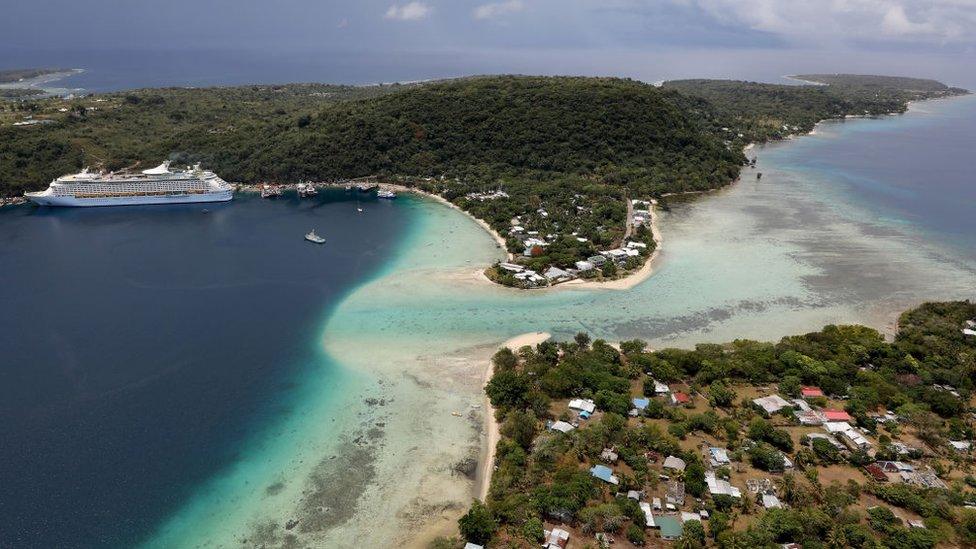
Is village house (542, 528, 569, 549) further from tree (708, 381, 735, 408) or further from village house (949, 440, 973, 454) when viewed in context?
village house (949, 440, 973, 454)

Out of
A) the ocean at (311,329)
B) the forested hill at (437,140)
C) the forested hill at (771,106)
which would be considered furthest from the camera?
the forested hill at (771,106)

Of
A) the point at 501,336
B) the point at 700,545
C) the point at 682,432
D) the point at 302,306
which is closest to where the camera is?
the point at 700,545

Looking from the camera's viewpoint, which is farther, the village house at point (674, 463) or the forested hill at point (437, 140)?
the forested hill at point (437, 140)

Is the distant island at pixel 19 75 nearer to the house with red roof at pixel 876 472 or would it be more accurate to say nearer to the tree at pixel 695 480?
the tree at pixel 695 480

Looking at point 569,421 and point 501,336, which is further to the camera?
point 501,336

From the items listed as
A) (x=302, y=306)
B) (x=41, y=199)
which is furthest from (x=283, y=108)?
(x=302, y=306)

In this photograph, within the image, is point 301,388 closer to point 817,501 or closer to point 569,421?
point 569,421

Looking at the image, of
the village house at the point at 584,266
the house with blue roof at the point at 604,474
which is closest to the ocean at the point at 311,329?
the village house at the point at 584,266
